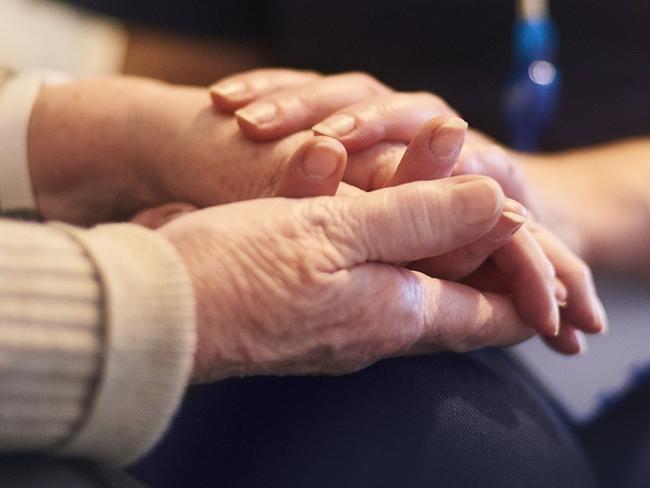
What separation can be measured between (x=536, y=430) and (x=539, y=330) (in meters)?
0.09

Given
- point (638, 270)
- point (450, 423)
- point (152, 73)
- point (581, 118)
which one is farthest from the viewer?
point (152, 73)

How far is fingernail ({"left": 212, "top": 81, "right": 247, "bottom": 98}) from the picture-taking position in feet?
2.45

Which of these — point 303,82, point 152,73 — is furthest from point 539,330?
point 152,73

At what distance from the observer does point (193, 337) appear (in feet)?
1.50

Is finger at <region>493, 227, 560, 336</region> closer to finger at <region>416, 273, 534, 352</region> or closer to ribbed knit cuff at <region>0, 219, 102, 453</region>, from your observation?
finger at <region>416, 273, 534, 352</region>

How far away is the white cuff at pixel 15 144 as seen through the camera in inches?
31.5

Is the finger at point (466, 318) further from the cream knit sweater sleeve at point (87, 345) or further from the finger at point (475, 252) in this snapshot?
the cream knit sweater sleeve at point (87, 345)

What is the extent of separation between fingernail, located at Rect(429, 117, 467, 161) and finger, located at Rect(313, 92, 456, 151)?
0.11 meters

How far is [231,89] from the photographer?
754 millimetres

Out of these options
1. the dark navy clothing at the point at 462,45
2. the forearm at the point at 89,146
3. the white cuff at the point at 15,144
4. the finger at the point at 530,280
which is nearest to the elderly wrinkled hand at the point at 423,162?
the finger at the point at 530,280

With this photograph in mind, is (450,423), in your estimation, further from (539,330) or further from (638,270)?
(638,270)

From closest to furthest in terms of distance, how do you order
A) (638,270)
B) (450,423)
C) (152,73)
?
1. (450,423)
2. (638,270)
3. (152,73)

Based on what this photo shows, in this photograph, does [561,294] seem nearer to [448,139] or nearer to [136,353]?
[448,139]

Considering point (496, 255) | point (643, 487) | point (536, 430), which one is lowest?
point (643, 487)
